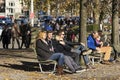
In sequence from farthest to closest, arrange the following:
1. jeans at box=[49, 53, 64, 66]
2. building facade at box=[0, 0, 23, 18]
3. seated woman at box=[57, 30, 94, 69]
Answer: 1. building facade at box=[0, 0, 23, 18]
2. seated woman at box=[57, 30, 94, 69]
3. jeans at box=[49, 53, 64, 66]

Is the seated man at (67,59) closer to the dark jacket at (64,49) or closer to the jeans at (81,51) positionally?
the dark jacket at (64,49)

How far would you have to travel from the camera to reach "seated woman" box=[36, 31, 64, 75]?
1271 cm

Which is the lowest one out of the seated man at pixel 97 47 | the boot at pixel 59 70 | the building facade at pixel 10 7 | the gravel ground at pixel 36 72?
the building facade at pixel 10 7

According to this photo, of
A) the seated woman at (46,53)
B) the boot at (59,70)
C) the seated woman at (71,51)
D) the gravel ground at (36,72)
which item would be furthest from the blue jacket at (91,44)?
the boot at (59,70)

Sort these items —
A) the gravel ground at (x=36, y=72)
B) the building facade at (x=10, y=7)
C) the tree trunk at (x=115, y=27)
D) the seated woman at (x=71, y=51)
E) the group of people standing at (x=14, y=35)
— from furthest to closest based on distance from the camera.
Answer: the building facade at (x=10, y=7) → the group of people standing at (x=14, y=35) → the tree trunk at (x=115, y=27) → the seated woman at (x=71, y=51) → the gravel ground at (x=36, y=72)

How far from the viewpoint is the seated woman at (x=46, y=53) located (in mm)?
12711

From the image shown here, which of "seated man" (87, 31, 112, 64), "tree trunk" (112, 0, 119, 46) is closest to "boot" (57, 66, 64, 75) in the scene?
"seated man" (87, 31, 112, 64)

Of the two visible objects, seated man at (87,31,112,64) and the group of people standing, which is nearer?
seated man at (87,31,112,64)

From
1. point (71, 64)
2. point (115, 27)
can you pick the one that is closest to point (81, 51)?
point (71, 64)

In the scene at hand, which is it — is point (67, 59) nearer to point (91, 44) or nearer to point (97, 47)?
point (91, 44)

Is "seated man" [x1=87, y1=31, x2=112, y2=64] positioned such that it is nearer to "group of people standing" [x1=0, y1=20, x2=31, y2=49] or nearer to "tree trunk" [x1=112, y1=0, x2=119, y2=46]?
"tree trunk" [x1=112, y1=0, x2=119, y2=46]

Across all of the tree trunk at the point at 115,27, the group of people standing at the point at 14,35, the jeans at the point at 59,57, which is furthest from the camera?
the group of people standing at the point at 14,35

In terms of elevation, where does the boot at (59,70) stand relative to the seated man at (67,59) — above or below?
below

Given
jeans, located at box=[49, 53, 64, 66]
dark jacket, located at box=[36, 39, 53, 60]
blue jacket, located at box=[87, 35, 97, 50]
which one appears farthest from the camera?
blue jacket, located at box=[87, 35, 97, 50]
